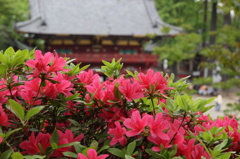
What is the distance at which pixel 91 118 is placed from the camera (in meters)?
1.27

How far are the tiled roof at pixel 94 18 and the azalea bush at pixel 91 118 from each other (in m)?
12.7

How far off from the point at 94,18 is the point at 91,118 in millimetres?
14789

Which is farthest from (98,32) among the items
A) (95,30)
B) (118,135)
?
(118,135)

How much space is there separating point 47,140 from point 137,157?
1.10 ft

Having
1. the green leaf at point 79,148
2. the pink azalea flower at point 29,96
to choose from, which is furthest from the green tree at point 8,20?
the green leaf at point 79,148

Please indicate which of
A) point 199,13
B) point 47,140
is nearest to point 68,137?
point 47,140

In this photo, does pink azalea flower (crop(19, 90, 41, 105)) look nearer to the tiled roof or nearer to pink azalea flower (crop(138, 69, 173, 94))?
pink azalea flower (crop(138, 69, 173, 94))

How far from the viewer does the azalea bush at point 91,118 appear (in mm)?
983

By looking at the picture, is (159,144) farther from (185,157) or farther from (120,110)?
(120,110)

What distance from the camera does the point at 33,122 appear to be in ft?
3.83

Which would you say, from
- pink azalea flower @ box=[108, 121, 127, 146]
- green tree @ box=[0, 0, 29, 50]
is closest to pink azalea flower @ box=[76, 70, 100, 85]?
pink azalea flower @ box=[108, 121, 127, 146]

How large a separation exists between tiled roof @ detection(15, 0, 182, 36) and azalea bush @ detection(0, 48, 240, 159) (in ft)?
41.7

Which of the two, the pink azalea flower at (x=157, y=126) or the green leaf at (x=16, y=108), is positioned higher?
the green leaf at (x=16, y=108)

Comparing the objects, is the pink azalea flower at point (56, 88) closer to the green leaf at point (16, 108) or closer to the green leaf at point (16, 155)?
the green leaf at point (16, 108)
